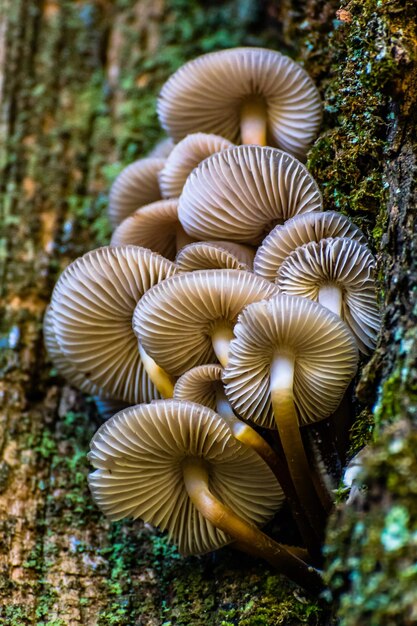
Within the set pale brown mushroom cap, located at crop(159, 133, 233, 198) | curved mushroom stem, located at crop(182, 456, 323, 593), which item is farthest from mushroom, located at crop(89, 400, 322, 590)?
pale brown mushroom cap, located at crop(159, 133, 233, 198)

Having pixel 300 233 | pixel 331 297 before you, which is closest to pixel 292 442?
pixel 331 297

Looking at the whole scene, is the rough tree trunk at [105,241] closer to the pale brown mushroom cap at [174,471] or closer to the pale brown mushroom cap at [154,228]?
the pale brown mushroom cap at [174,471]

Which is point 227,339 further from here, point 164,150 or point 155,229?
point 164,150

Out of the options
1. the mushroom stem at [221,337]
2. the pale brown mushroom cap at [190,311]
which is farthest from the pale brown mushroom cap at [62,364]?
the mushroom stem at [221,337]

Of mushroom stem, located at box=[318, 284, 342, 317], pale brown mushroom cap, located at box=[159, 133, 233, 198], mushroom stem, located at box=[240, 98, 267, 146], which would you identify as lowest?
mushroom stem, located at box=[318, 284, 342, 317]

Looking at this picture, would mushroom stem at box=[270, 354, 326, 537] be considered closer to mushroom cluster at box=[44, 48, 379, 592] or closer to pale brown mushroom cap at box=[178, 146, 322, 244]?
mushroom cluster at box=[44, 48, 379, 592]

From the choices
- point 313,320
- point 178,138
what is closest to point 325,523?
point 313,320
